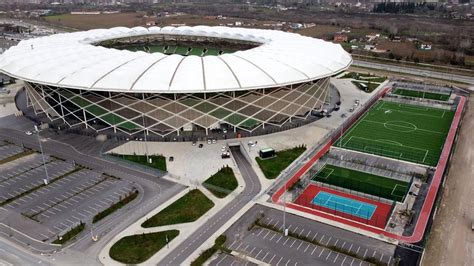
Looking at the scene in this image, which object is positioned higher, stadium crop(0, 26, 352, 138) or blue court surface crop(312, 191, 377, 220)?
stadium crop(0, 26, 352, 138)

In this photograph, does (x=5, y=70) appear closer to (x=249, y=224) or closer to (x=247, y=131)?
(x=247, y=131)

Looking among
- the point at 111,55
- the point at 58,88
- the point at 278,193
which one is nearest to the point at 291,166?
the point at 278,193

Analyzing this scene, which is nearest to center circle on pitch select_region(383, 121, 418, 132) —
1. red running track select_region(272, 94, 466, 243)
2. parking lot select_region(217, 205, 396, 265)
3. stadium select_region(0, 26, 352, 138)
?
red running track select_region(272, 94, 466, 243)

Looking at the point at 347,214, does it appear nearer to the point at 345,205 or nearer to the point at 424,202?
the point at 345,205

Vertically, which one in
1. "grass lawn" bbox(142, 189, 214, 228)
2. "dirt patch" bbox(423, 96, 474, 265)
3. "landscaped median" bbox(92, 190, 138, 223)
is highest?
"landscaped median" bbox(92, 190, 138, 223)

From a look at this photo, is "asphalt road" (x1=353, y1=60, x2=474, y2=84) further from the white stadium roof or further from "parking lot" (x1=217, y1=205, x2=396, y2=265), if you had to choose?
"parking lot" (x1=217, y1=205, x2=396, y2=265)

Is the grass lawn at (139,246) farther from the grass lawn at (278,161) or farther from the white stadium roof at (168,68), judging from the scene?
the white stadium roof at (168,68)

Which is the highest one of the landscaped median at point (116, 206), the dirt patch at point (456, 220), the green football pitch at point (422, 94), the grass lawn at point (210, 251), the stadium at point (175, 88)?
the stadium at point (175, 88)

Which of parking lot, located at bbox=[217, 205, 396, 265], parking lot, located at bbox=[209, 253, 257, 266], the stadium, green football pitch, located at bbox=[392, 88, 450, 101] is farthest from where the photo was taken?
green football pitch, located at bbox=[392, 88, 450, 101]

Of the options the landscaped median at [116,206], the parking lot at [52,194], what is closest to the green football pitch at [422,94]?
the parking lot at [52,194]
